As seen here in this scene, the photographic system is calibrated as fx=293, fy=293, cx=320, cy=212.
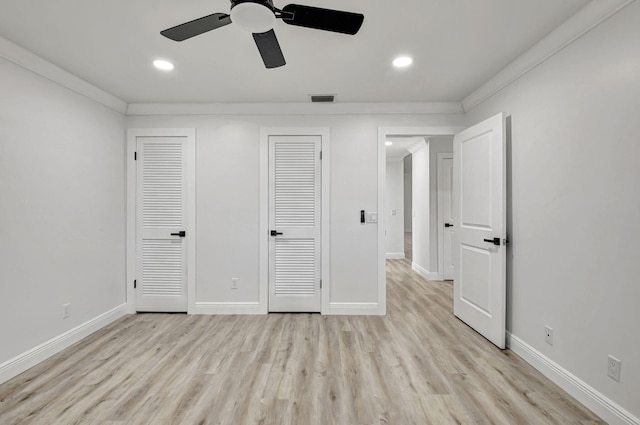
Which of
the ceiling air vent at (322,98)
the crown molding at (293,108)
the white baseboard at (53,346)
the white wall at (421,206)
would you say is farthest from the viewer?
the white wall at (421,206)

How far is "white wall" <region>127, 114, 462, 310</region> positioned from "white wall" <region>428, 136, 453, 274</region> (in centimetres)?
173

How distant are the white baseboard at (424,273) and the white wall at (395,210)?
1461mm

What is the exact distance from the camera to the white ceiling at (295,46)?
1.81m

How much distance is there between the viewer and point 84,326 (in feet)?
9.42

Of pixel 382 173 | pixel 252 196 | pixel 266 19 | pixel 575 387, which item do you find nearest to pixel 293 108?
pixel 252 196

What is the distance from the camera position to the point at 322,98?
327 centimetres

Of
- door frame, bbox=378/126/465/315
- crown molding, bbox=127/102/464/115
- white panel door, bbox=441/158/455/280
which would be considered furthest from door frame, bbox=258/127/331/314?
white panel door, bbox=441/158/455/280

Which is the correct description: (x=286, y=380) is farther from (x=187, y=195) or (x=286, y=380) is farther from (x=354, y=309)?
(x=187, y=195)

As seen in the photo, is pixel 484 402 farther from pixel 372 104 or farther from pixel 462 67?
pixel 372 104

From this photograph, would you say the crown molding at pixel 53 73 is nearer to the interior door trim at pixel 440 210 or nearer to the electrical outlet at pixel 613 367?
the electrical outlet at pixel 613 367

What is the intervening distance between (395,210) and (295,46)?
18.7 ft

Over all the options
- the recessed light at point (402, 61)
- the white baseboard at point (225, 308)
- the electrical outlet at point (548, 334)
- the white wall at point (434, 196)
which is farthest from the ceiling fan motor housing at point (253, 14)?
the white wall at point (434, 196)

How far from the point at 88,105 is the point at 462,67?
361cm

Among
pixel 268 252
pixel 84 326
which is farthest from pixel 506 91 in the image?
pixel 84 326
